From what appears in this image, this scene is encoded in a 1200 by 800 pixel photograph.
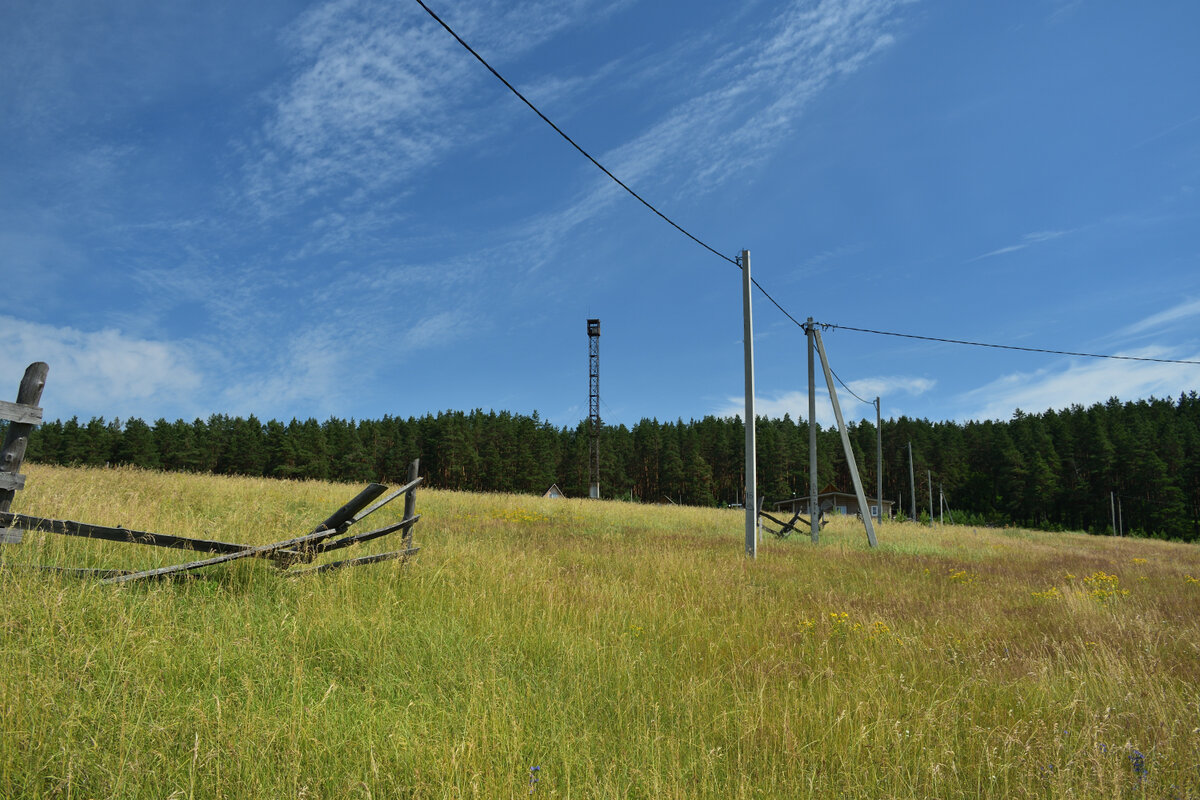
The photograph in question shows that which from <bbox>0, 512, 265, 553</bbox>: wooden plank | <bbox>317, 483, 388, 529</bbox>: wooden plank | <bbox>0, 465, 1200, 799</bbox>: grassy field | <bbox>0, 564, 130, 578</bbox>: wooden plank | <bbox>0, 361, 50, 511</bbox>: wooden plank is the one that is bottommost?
<bbox>0, 465, 1200, 799</bbox>: grassy field

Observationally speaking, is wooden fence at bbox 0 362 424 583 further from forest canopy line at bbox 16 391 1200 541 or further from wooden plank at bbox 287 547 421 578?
forest canopy line at bbox 16 391 1200 541

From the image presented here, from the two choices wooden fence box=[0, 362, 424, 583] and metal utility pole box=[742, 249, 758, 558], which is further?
metal utility pole box=[742, 249, 758, 558]

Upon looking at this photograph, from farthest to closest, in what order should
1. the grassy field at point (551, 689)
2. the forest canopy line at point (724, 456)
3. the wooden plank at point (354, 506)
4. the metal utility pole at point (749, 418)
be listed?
the forest canopy line at point (724, 456)
the metal utility pole at point (749, 418)
the wooden plank at point (354, 506)
the grassy field at point (551, 689)

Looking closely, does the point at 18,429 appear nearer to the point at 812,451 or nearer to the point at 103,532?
the point at 103,532

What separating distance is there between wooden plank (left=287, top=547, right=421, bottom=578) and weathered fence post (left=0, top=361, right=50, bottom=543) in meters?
2.51

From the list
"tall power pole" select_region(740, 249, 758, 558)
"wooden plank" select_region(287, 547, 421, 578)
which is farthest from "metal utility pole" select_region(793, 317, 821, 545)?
"wooden plank" select_region(287, 547, 421, 578)

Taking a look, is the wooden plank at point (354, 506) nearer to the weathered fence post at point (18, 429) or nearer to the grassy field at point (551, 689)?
the grassy field at point (551, 689)

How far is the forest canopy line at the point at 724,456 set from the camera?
70562mm

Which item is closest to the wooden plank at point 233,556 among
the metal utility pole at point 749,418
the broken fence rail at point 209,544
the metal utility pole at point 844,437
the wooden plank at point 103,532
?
the broken fence rail at point 209,544

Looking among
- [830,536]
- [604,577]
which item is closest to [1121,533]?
[830,536]

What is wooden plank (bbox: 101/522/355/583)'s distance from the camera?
543 centimetres

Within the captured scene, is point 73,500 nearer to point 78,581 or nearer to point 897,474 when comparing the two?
point 78,581

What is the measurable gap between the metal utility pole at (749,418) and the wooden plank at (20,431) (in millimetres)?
10867

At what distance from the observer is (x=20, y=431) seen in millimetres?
5551
